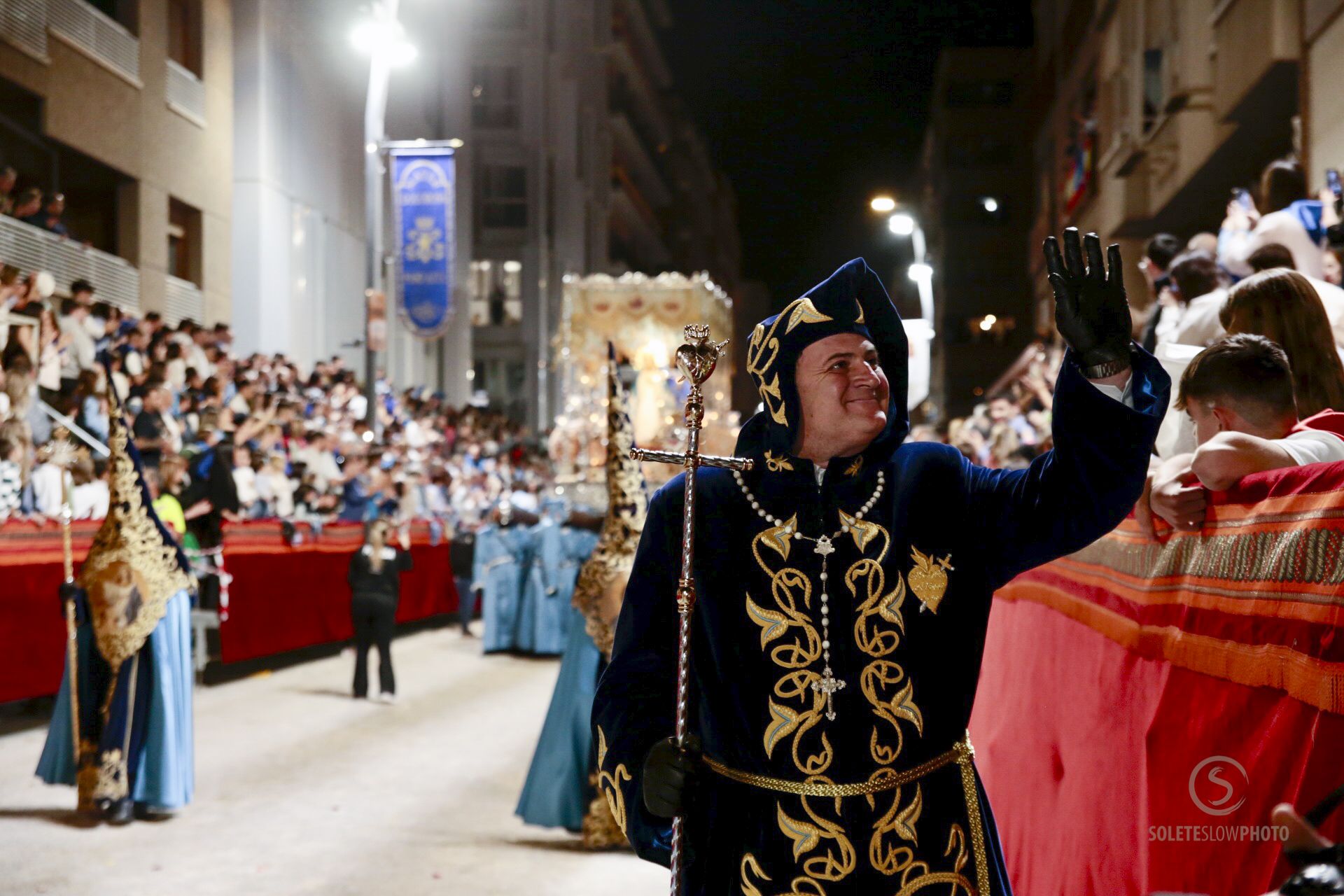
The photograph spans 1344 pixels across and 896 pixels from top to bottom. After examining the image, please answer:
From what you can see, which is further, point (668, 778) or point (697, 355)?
point (697, 355)

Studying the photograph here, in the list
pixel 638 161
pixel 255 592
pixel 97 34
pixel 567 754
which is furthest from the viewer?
pixel 638 161

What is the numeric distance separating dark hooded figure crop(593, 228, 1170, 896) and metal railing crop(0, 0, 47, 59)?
19199mm

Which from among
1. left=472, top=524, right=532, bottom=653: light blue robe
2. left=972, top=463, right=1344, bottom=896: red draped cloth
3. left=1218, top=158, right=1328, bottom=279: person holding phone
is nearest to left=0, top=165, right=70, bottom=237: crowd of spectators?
left=472, top=524, right=532, bottom=653: light blue robe

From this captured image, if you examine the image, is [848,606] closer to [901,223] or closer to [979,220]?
[901,223]

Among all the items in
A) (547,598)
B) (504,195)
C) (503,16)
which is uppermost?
(503,16)

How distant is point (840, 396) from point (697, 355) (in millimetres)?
345

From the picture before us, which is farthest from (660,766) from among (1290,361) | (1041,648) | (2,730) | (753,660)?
(2,730)

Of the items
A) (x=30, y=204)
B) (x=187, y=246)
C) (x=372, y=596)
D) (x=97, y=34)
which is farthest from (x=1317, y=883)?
(x=187, y=246)

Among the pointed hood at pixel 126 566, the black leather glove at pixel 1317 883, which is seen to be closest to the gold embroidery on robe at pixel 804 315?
the black leather glove at pixel 1317 883

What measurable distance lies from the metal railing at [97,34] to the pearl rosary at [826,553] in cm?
2087

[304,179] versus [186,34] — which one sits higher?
[186,34]

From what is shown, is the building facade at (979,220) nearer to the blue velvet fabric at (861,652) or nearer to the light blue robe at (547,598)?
the light blue robe at (547,598)

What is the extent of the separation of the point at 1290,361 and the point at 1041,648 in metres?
1.63

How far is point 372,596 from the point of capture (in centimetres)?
1453
